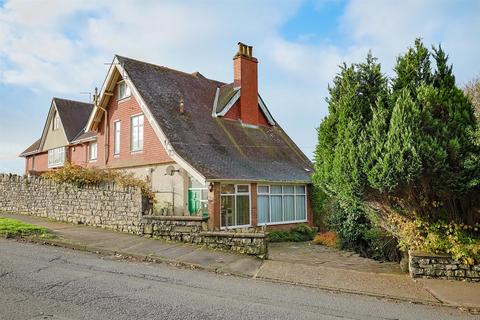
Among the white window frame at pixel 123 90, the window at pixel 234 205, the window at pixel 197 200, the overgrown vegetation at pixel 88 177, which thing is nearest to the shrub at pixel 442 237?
the window at pixel 234 205

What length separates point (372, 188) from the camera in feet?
33.1

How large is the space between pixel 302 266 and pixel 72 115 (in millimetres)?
28320

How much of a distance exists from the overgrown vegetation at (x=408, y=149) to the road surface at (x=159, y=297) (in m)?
2.68

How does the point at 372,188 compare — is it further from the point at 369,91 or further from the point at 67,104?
the point at 67,104

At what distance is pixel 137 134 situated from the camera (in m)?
20.6

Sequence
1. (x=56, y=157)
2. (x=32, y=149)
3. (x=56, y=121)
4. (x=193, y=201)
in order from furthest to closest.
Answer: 1. (x=32, y=149)
2. (x=56, y=121)
3. (x=56, y=157)
4. (x=193, y=201)

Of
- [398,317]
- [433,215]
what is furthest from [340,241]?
[398,317]

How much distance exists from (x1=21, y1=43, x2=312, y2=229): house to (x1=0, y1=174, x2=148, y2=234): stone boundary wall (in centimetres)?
130

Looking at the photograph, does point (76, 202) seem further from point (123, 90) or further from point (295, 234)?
point (295, 234)

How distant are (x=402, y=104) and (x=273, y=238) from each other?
424 inches

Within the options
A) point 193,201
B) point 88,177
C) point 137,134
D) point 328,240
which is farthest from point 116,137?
point 328,240

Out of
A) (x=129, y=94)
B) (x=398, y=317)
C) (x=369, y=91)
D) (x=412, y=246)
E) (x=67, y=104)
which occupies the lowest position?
(x=398, y=317)

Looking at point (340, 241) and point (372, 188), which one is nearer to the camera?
point (372, 188)

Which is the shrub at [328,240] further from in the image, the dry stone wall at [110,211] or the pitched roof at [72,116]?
the pitched roof at [72,116]
